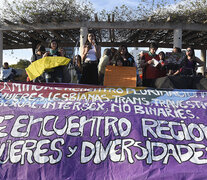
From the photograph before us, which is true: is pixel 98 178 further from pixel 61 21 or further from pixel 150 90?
pixel 61 21

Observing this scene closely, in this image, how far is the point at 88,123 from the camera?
108 inches

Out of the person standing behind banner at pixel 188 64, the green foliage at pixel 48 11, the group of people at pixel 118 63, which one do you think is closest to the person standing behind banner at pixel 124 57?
the group of people at pixel 118 63

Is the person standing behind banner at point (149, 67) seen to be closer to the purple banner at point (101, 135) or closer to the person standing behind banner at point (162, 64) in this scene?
the person standing behind banner at point (162, 64)

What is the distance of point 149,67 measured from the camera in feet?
15.5

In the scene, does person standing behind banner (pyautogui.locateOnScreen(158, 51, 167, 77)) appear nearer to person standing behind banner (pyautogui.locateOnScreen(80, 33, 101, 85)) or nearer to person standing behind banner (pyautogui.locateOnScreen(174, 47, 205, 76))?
person standing behind banner (pyautogui.locateOnScreen(174, 47, 205, 76))

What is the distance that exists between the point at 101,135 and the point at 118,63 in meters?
2.26

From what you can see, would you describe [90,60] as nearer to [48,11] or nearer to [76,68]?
[76,68]

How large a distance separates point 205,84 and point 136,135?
2.06 meters

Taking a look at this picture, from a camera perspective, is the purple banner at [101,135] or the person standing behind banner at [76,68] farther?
the person standing behind banner at [76,68]

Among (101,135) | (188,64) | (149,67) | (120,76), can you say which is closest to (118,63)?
(120,76)

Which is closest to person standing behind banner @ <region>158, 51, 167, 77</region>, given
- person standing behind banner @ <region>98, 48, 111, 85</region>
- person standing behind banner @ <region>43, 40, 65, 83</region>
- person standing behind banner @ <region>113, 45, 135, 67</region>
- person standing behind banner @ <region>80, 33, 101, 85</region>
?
person standing behind banner @ <region>113, 45, 135, 67</region>

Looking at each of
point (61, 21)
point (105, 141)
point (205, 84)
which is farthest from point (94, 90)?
point (61, 21)

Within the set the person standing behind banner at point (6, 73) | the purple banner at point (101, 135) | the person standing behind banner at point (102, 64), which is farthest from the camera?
the person standing behind banner at point (6, 73)

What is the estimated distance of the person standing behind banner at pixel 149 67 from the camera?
15.3ft
